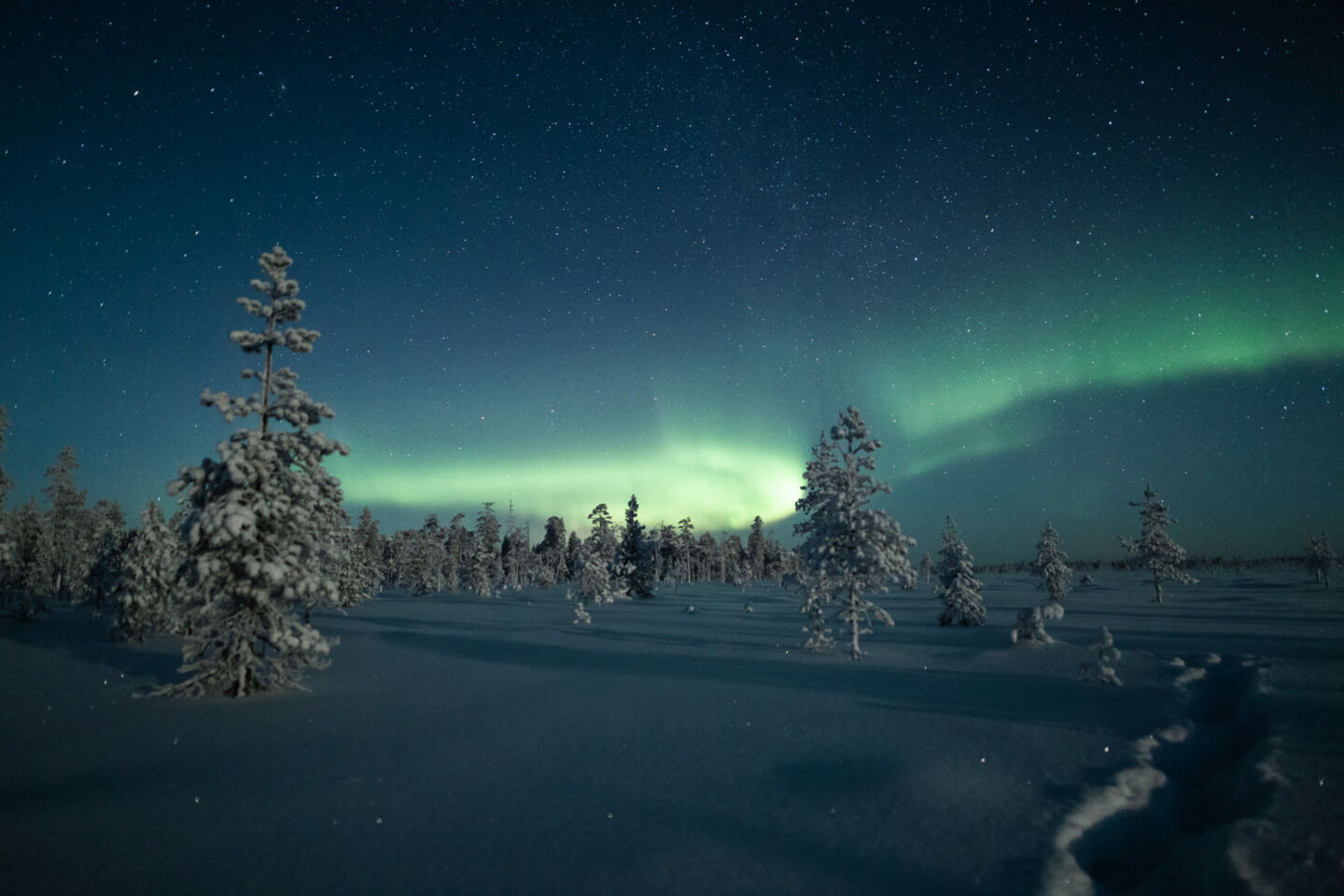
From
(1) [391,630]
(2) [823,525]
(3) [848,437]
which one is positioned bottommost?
(1) [391,630]

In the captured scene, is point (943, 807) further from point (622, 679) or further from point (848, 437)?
point (848, 437)

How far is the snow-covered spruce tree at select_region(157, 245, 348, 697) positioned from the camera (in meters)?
16.7

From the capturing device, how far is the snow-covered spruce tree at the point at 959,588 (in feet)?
126

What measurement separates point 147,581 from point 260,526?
22678 millimetres

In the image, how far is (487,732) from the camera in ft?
46.0

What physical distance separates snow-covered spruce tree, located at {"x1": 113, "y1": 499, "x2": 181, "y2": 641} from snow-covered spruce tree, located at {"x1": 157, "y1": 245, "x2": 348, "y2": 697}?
691 inches

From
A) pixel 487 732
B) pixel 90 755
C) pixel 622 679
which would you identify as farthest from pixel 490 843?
pixel 622 679

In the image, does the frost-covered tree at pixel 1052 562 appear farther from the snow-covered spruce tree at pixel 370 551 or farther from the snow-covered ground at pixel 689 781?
the snow-covered spruce tree at pixel 370 551

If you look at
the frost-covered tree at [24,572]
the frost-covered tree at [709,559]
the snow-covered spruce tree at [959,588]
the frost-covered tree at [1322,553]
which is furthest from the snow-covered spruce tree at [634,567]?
the frost-covered tree at [1322,553]

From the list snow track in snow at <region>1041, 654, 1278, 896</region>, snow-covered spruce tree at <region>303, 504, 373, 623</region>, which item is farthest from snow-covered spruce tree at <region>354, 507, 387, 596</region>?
snow track in snow at <region>1041, 654, 1278, 896</region>

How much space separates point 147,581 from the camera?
3170 centimetres

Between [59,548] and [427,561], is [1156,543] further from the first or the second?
[59,548]

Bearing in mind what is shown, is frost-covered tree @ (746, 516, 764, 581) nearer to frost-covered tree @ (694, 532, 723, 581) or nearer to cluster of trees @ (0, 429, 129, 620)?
frost-covered tree @ (694, 532, 723, 581)

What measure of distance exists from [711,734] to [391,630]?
32.7 meters
